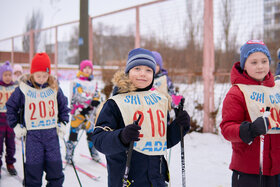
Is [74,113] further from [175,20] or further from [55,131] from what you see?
[175,20]

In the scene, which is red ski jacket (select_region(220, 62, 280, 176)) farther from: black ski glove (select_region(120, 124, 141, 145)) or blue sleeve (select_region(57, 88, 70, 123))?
blue sleeve (select_region(57, 88, 70, 123))

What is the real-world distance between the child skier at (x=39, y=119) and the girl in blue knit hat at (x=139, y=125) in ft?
5.22

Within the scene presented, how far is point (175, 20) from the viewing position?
23.2 ft

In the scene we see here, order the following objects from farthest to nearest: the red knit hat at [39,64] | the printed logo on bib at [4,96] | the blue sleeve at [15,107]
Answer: the printed logo on bib at [4,96] → the red knit hat at [39,64] → the blue sleeve at [15,107]

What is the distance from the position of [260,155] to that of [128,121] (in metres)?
1.07

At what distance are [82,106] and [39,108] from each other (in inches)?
66.9

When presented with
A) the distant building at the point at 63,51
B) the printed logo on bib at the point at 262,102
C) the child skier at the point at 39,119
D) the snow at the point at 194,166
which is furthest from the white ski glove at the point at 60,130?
the distant building at the point at 63,51

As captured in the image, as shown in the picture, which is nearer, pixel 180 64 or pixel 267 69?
pixel 267 69

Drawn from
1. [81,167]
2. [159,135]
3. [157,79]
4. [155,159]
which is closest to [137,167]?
[155,159]

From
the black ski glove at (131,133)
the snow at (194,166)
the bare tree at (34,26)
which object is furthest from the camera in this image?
the bare tree at (34,26)

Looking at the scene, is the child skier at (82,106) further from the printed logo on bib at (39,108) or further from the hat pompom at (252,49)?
the hat pompom at (252,49)

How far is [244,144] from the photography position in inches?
81.6

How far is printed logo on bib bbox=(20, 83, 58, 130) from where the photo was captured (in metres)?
3.34

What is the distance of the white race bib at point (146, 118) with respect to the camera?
191cm
